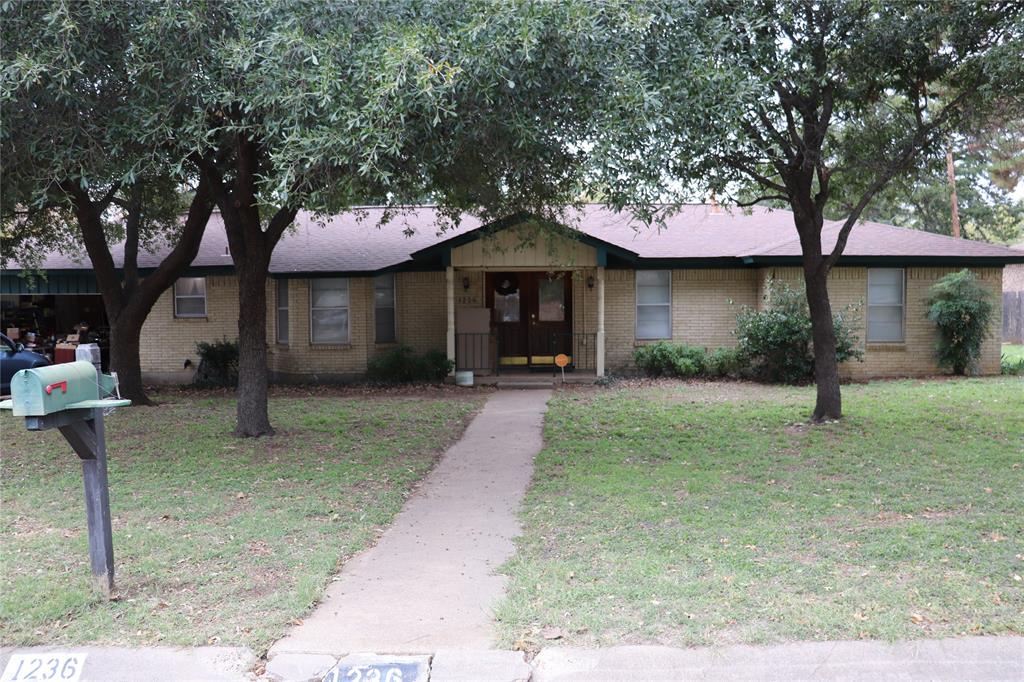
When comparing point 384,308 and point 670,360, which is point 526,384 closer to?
point 670,360

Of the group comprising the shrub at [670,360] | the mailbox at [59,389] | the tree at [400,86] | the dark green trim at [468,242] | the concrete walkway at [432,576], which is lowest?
the concrete walkway at [432,576]

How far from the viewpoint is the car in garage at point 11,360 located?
1520 centimetres

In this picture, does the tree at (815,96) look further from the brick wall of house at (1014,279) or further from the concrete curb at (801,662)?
the brick wall of house at (1014,279)

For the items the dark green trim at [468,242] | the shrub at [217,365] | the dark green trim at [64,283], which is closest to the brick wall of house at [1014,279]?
the dark green trim at [468,242]

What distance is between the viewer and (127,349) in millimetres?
14133

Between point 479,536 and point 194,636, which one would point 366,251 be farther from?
point 194,636

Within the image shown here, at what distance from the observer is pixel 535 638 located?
445cm

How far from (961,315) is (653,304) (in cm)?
630

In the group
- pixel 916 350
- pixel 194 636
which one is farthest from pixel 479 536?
pixel 916 350

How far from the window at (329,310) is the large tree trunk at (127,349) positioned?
4.23 metres

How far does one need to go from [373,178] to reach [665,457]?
4.56 meters

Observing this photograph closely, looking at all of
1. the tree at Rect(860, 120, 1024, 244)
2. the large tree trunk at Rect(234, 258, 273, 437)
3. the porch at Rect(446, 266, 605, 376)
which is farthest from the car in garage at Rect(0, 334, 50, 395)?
the tree at Rect(860, 120, 1024, 244)

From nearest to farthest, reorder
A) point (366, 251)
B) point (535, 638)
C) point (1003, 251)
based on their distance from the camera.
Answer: point (535, 638)
point (1003, 251)
point (366, 251)

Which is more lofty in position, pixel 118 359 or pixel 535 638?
pixel 118 359
